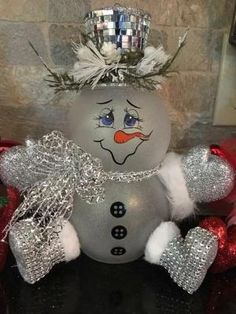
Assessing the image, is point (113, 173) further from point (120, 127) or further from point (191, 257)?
point (191, 257)

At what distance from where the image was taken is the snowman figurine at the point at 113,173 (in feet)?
2.11

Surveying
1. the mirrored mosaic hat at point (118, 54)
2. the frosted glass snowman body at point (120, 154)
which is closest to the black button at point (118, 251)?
the frosted glass snowman body at point (120, 154)

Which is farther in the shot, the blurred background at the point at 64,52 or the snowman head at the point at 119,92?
the blurred background at the point at 64,52

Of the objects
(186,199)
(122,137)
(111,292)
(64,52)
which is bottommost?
(111,292)

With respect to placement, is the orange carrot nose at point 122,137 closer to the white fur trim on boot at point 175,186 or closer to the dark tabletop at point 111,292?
the white fur trim on boot at point 175,186

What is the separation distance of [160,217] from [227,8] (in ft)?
1.73

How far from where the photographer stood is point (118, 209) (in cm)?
66

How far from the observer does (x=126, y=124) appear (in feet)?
2.13

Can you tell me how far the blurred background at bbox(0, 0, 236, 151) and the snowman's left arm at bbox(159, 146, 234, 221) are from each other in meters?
0.29

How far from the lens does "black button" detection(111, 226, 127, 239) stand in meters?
0.67

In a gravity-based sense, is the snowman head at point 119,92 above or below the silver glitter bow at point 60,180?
above

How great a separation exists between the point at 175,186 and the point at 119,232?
129 mm

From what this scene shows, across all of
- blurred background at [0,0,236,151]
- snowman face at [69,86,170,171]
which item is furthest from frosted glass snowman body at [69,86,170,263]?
blurred background at [0,0,236,151]

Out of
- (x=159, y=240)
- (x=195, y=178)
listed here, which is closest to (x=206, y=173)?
(x=195, y=178)
